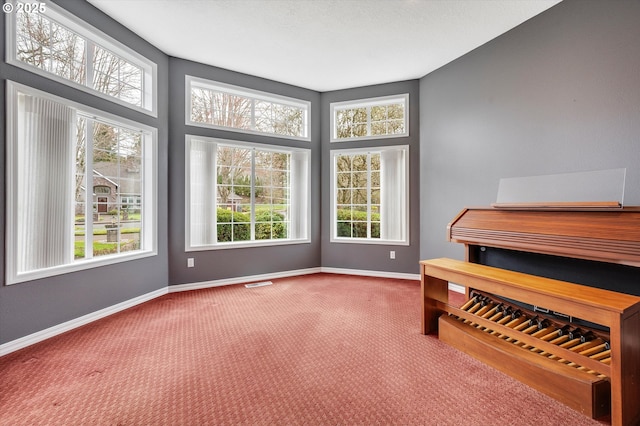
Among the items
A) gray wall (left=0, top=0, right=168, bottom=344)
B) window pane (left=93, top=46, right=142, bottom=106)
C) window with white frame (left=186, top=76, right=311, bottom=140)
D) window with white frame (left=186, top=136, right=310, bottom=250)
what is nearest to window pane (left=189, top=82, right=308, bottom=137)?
window with white frame (left=186, top=76, right=311, bottom=140)

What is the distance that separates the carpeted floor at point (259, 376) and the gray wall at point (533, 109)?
1827 mm

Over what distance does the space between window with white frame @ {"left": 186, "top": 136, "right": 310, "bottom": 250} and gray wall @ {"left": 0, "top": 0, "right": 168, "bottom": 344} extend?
0.40m

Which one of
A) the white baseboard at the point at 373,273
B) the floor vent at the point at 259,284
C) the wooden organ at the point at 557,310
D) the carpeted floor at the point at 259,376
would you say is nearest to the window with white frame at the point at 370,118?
the white baseboard at the point at 373,273

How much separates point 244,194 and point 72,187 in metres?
2.06

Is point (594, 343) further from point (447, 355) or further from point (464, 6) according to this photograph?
point (464, 6)

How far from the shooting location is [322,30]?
310 cm

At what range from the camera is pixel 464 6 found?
272 cm

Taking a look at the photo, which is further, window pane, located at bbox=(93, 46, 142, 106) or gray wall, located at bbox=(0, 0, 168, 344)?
window pane, located at bbox=(93, 46, 142, 106)

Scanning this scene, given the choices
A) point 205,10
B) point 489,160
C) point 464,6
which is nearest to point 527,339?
point 489,160

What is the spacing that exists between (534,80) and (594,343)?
2.47 meters

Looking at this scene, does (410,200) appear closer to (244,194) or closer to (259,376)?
(244,194)

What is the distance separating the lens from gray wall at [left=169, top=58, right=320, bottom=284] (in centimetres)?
380

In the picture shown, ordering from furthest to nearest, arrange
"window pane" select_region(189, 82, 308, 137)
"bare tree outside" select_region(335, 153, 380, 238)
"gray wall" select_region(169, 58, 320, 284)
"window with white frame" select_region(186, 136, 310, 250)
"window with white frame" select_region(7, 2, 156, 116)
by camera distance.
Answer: "bare tree outside" select_region(335, 153, 380, 238), "window pane" select_region(189, 82, 308, 137), "window with white frame" select_region(186, 136, 310, 250), "gray wall" select_region(169, 58, 320, 284), "window with white frame" select_region(7, 2, 156, 116)

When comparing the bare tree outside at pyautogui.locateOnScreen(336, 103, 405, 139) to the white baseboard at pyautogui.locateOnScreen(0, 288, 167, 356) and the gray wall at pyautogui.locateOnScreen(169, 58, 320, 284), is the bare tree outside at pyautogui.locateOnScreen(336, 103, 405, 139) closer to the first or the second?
the gray wall at pyautogui.locateOnScreen(169, 58, 320, 284)
